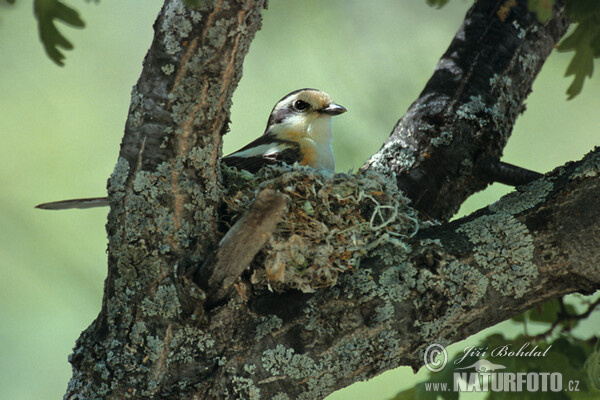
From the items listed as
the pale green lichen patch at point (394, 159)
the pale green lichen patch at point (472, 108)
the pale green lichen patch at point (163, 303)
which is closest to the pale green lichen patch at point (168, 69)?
the pale green lichen patch at point (163, 303)

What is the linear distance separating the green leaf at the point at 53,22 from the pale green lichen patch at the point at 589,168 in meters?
2.22

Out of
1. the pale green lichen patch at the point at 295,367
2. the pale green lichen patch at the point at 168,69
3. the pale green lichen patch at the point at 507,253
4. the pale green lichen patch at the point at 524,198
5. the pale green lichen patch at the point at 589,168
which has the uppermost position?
the pale green lichen patch at the point at 168,69

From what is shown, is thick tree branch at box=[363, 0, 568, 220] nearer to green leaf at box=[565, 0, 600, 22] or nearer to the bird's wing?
the bird's wing

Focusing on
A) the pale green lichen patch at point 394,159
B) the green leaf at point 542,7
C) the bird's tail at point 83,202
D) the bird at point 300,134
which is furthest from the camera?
the bird at point 300,134

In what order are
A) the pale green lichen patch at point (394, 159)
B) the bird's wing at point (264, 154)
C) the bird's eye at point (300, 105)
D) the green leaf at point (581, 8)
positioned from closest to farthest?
the green leaf at point (581, 8) → the pale green lichen patch at point (394, 159) → the bird's wing at point (264, 154) → the bird's eye at point (300, 105)

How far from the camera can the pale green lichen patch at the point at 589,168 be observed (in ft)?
8.63

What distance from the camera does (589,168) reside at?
2.64 m

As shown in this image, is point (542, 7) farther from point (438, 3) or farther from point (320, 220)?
point (320, 220)

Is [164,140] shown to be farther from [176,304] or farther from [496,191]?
[496,191]

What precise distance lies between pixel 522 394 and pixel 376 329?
48.9 inches

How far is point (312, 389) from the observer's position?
103 inches

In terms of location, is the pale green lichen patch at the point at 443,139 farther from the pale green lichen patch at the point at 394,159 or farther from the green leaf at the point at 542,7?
the green leaf at the point at 542,7

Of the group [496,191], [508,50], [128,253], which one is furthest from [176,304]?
[496,191]

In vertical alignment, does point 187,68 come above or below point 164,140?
above
